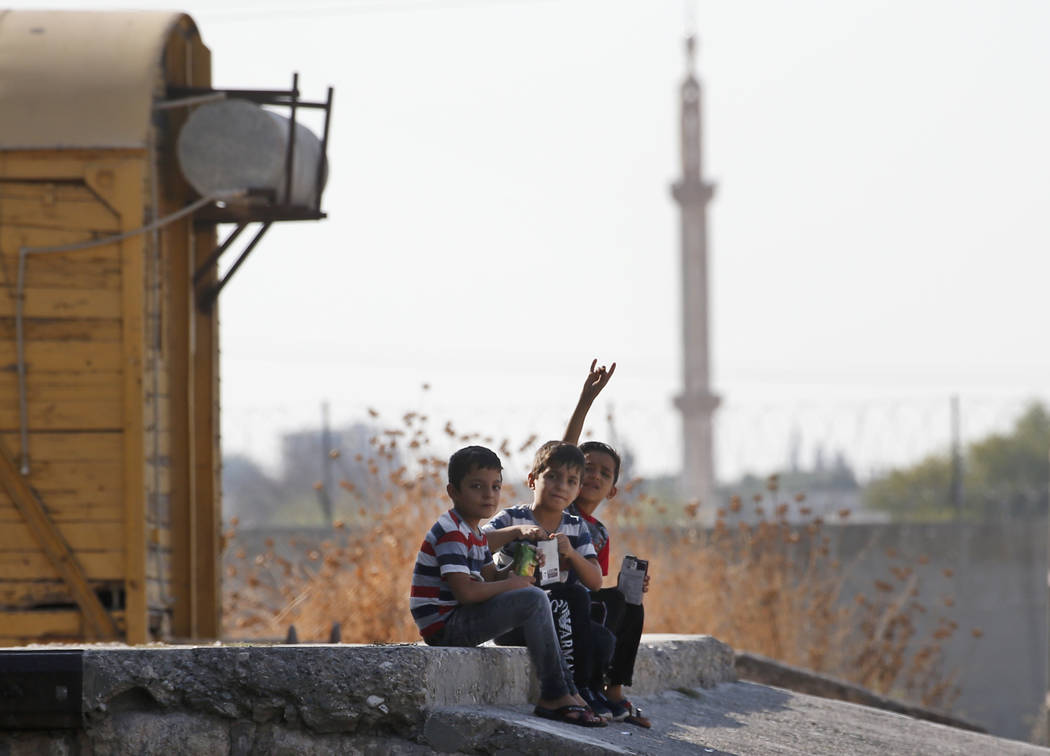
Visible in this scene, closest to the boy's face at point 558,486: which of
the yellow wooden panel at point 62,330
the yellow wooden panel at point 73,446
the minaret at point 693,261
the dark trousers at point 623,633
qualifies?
the dark trousers at point 623,633

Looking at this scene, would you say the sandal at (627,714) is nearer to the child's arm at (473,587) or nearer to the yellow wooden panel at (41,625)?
the child's arm at (473,587)

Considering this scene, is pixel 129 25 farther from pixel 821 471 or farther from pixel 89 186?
pixel 821 471

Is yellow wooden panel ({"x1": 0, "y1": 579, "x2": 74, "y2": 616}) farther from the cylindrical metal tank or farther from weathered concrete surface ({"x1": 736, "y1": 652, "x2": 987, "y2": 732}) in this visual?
weathered concrete surface ({"x1": 736, "y1": 652, "x2": 987, "y2": 732})

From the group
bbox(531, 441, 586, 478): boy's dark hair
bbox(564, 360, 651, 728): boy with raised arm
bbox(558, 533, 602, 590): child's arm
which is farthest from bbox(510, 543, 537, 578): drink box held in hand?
bbox(564, 360, 651, 728): boy with raised arm

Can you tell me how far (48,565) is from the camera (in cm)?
789

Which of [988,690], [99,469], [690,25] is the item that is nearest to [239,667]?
[99,469]

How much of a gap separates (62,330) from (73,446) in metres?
0.64

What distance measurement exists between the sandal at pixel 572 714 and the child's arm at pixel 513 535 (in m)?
0.56

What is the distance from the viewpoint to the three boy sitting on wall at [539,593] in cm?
473

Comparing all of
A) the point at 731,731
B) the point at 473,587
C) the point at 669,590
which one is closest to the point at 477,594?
the point at 473,587

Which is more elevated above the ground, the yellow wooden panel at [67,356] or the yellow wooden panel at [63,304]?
the yellow wooden panel at [63,304]

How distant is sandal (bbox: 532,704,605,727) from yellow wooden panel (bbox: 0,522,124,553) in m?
3.98

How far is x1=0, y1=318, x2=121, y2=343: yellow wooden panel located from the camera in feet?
26.2

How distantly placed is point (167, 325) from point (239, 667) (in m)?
4.69
